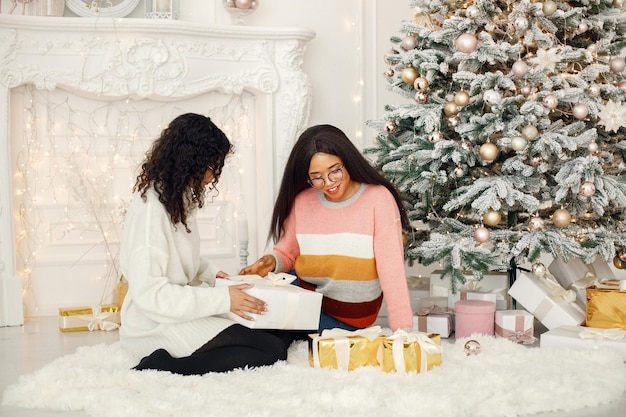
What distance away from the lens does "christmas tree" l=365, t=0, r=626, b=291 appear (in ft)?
9.94

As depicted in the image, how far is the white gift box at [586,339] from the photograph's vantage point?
9.04 ft

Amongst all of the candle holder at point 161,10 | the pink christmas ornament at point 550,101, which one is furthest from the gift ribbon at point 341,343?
the candle holder at point 161,10

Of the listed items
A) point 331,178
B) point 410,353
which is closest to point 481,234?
point 331,178

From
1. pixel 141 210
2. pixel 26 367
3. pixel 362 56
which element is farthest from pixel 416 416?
pixel 362 56

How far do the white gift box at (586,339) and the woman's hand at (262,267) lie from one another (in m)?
1.09

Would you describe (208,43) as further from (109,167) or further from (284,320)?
(284,320)

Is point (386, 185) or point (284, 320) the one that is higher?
point (386, 185)

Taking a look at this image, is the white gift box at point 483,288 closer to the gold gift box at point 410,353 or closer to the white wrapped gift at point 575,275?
the white wrapped gift at point 575,275

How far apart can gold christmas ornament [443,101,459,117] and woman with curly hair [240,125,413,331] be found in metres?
0.48

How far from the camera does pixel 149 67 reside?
12.5ft

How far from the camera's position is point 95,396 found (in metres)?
2.18

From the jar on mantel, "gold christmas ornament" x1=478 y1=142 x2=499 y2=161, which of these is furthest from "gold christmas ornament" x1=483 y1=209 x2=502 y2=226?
the jar on mantel

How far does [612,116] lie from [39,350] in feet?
8.38

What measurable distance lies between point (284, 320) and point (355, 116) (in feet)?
6.76
